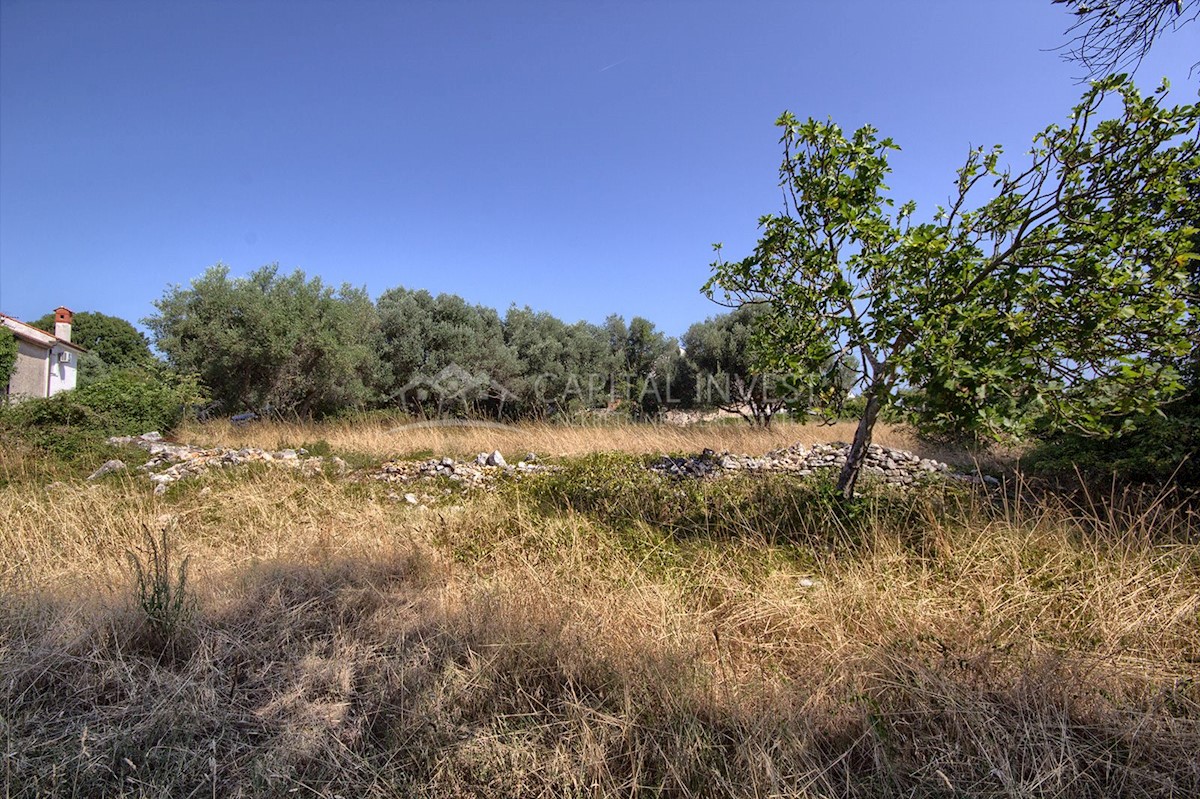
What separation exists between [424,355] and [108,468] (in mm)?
8870

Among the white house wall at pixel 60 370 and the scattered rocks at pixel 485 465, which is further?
the white house wall at pixel 60 370

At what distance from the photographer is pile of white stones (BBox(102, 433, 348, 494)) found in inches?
233

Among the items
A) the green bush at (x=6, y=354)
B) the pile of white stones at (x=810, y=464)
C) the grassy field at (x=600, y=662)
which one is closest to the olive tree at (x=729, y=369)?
the pile of white stones at (x=810, y=464)

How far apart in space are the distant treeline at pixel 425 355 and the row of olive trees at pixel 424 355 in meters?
0.03

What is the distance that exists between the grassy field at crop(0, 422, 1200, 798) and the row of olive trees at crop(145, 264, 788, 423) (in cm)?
563

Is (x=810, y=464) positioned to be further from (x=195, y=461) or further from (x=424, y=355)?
(x=424, y=355)

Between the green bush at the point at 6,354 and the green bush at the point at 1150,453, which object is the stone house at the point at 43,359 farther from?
the green bush at the point at 1150,453

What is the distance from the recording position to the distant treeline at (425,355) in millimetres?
11531

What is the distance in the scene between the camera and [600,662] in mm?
1988

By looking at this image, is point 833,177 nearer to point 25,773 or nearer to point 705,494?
point 705,494

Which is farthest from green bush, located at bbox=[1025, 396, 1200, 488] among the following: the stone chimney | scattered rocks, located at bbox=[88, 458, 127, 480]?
the stone chimney

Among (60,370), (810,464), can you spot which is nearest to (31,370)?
(60,370)

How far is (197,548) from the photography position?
3.39m

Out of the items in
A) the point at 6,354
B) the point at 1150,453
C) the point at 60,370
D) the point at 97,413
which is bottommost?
the point at 1150,453
